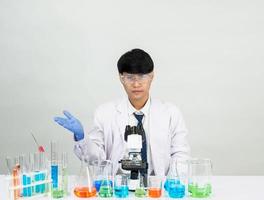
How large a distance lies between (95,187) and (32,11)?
2332 mm

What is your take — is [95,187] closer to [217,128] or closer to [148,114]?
[148,114]

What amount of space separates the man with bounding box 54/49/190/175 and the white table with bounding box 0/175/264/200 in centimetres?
46

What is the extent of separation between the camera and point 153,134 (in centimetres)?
325

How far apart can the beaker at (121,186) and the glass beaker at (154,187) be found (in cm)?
12

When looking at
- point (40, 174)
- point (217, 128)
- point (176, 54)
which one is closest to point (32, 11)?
point (176, 54)

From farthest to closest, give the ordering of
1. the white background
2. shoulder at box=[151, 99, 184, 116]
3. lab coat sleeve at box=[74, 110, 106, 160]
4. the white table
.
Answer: the white background
shoulder at box=[151, 99, 184, 116]
lab coat sleeve at box=[74, 110, 106, 160]
the white table

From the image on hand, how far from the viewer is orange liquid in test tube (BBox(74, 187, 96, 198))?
7.83 feet

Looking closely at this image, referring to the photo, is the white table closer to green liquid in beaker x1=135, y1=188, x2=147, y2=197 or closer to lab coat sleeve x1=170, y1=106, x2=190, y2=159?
green liquid in beaker x1=135, y1=188, x2=147, y2=197

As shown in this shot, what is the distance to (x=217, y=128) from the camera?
4.25 meters

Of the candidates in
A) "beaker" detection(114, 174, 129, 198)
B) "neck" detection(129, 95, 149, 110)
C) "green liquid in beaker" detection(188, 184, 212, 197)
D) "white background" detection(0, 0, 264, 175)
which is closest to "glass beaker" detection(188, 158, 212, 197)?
"green liquid in beaker" detection(188, 184, 212, 197)

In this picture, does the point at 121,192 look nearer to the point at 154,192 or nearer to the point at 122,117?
the point at 154,192

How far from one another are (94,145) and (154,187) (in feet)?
2.58

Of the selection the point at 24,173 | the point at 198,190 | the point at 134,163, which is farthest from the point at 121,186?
the point at 24,173

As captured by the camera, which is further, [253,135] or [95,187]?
[253,135]
